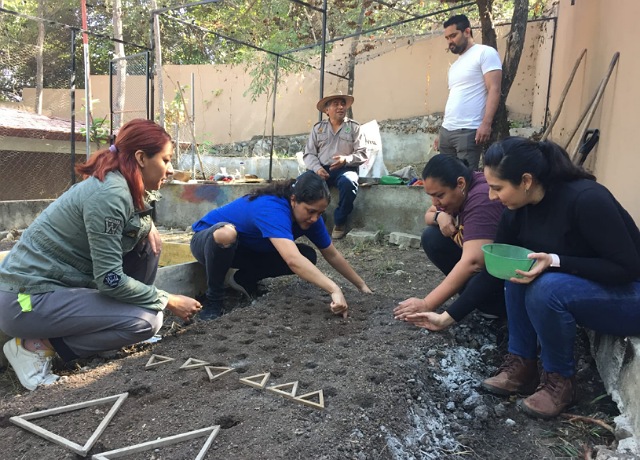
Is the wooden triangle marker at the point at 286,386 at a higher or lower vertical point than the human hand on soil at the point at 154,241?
lower

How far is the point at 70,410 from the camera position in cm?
193

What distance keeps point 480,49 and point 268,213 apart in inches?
106

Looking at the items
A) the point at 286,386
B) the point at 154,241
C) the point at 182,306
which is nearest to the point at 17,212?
the point at 154,241

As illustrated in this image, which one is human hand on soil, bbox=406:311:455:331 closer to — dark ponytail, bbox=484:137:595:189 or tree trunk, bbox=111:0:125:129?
dark ponytail, bbox=484:137:595:189

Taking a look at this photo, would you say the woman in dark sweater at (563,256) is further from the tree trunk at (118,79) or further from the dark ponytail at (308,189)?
the tree trunk at (118,79)

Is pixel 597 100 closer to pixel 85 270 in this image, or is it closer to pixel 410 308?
pixel 410 308

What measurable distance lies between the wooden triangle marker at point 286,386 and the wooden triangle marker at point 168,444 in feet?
1.07

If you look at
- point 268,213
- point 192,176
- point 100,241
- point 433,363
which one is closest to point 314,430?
point 433,363

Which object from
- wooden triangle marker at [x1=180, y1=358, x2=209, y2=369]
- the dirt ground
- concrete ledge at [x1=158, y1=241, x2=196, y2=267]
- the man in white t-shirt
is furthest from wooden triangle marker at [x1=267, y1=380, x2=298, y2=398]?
the man in white t-shirt

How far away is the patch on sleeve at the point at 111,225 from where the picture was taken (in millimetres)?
2190

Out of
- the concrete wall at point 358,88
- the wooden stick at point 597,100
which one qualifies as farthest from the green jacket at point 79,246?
the concrete wall at point 358,88

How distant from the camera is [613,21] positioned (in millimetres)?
3973

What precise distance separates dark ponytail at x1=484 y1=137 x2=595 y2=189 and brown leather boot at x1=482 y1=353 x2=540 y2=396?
81 centimetres

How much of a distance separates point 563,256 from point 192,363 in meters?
1.72
